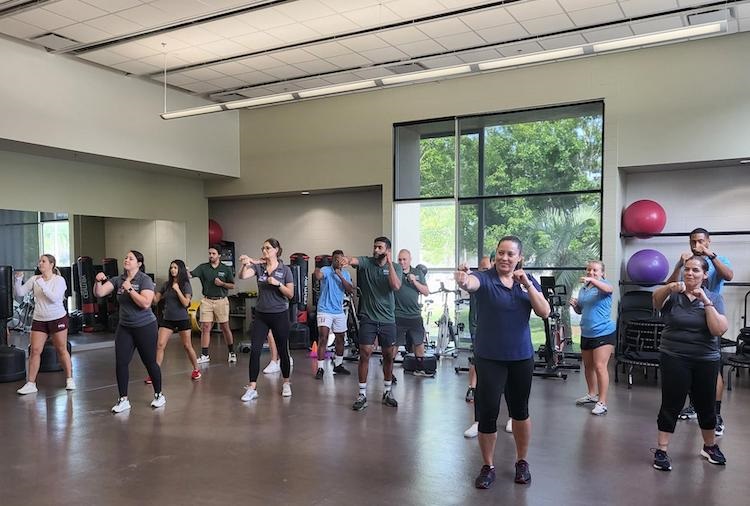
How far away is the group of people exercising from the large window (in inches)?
103

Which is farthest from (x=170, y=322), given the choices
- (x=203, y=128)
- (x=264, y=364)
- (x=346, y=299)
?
(x=203, y=128)

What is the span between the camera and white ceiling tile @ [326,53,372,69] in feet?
27.3

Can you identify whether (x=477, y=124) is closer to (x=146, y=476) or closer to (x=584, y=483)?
(x=584, y=483)

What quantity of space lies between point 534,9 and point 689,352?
460 cm

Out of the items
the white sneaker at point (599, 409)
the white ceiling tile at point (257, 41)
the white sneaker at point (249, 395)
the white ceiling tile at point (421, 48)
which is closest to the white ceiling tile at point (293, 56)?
the white ceiling tile at point (257, 41)

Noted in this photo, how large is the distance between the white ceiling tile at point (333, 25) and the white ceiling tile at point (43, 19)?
294 centimetres

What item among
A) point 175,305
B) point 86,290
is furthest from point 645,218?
point 86,290

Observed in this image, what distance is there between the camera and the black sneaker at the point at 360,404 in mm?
5215

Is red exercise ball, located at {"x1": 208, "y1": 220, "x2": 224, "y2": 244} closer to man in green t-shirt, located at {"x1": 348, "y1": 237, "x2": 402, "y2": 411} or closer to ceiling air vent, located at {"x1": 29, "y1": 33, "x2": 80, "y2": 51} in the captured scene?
ceiling air vent, located at {"x1": 29, "y1": 33, "x2": 80, "y2": 51}

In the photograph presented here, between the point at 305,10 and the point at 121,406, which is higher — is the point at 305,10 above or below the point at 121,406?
above

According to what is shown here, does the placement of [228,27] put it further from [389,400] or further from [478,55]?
[389,400]

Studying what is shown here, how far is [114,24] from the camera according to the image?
23.5ft

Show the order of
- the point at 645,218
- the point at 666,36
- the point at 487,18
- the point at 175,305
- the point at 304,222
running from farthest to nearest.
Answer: the point at 304,222 → the point at 645,218 → the point at 487,18 → the point at 175,305 → the point at 666,36

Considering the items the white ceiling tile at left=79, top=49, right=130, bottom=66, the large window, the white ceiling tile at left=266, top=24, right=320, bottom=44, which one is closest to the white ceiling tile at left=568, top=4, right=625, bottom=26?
the large window
